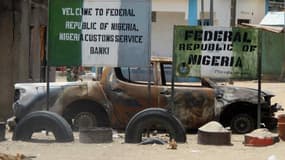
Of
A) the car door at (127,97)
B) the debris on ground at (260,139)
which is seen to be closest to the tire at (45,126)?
the car door at (127,97)

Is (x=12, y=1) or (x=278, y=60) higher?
(x=12, y=1)

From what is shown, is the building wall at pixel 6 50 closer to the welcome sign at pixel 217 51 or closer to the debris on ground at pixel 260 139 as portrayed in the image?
the welcome sign at pixel 217 51

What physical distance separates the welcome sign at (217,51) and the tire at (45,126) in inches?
91.8

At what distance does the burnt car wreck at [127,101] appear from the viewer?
12977 mm

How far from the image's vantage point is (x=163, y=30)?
4919 cm

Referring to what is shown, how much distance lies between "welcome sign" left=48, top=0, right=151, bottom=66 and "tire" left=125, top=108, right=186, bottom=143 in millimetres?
1052

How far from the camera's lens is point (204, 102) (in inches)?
512

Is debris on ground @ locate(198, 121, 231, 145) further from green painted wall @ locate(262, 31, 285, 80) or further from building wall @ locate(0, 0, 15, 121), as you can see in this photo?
green painted wall @ locate(262, 31, 285, 80)

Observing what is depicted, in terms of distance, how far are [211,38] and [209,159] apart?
9.48 ft

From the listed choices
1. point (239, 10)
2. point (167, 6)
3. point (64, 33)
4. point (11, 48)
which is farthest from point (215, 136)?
point (239, 10)

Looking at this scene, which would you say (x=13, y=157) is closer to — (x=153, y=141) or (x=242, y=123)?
(x=153, y=141)

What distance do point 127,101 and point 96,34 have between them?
196 centimetres

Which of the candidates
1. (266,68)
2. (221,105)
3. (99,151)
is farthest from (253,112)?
(266,68)

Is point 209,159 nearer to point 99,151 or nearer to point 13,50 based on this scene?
point 99,151
